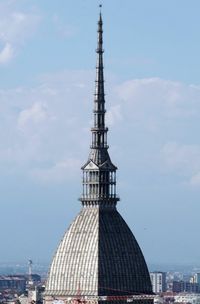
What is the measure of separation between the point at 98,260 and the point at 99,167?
4.82 meters

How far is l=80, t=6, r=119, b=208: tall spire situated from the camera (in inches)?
3637

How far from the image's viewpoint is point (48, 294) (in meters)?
92.1

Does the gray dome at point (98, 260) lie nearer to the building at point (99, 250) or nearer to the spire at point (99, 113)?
the building at point (99, 250)

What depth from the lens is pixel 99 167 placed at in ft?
303

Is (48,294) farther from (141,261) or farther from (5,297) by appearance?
(5,297)

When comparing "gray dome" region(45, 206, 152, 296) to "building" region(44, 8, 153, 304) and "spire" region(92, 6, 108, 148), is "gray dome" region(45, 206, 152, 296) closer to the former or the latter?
"building" region(44, 8, 153, 304)

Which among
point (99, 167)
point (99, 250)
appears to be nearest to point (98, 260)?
point (99, 250)

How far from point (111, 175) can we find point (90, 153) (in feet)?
5.25

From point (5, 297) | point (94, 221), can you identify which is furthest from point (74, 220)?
point (5, 297)

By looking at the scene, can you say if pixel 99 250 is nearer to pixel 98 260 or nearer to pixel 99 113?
pixel 98 260

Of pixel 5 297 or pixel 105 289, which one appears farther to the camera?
pixel 5 297

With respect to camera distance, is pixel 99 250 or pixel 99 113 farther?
pixel 99 113

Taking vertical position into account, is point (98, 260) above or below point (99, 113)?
below

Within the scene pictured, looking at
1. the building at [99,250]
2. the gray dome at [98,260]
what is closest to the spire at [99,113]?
the building at [99,250]
